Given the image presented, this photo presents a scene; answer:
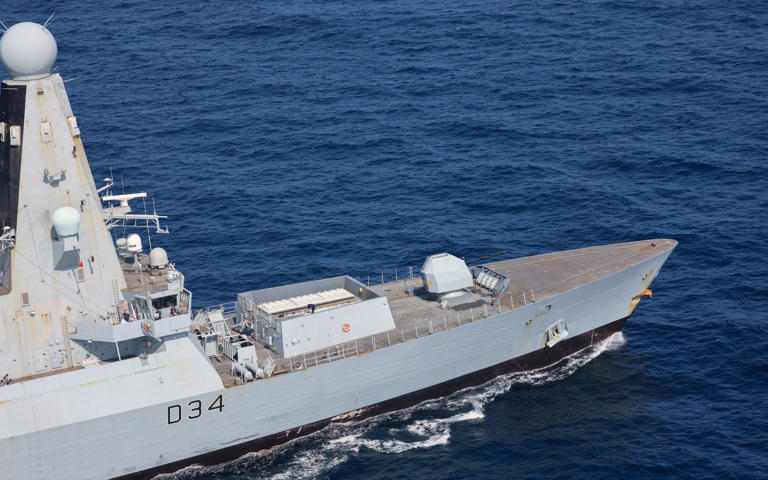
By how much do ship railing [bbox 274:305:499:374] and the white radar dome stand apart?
15761mm

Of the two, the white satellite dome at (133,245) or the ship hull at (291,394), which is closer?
the ship hull at (291,394)

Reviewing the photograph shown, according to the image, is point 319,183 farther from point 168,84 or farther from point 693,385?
point 693,385

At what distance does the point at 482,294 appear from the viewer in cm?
4700

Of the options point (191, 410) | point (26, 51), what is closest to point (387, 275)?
point (191, 410)

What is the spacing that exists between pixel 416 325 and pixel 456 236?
522 inches

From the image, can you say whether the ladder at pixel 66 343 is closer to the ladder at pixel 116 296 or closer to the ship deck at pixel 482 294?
the ladder at pixel 116 296

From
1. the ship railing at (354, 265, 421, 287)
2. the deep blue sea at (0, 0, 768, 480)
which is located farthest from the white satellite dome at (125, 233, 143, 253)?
the ship railing at (354, 265, 421, 287)

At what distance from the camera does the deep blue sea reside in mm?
40812

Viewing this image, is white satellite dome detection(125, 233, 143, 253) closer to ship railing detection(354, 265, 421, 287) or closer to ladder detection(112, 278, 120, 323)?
ladder detection(112, 278, 120, 323)

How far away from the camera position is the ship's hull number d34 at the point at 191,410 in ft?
123

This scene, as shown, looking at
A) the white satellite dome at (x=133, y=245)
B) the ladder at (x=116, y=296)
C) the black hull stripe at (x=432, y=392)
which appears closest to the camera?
the ladder at (x=116, y=296)

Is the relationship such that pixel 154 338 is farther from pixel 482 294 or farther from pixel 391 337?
pixel 482 294

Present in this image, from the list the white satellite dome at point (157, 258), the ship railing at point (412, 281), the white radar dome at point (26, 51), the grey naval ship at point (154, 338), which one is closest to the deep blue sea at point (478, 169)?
the ship railing at point (412, 281)

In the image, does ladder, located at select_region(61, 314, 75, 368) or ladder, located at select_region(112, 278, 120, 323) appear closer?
ladder, located at select_region(61, 314, 75, 368)
